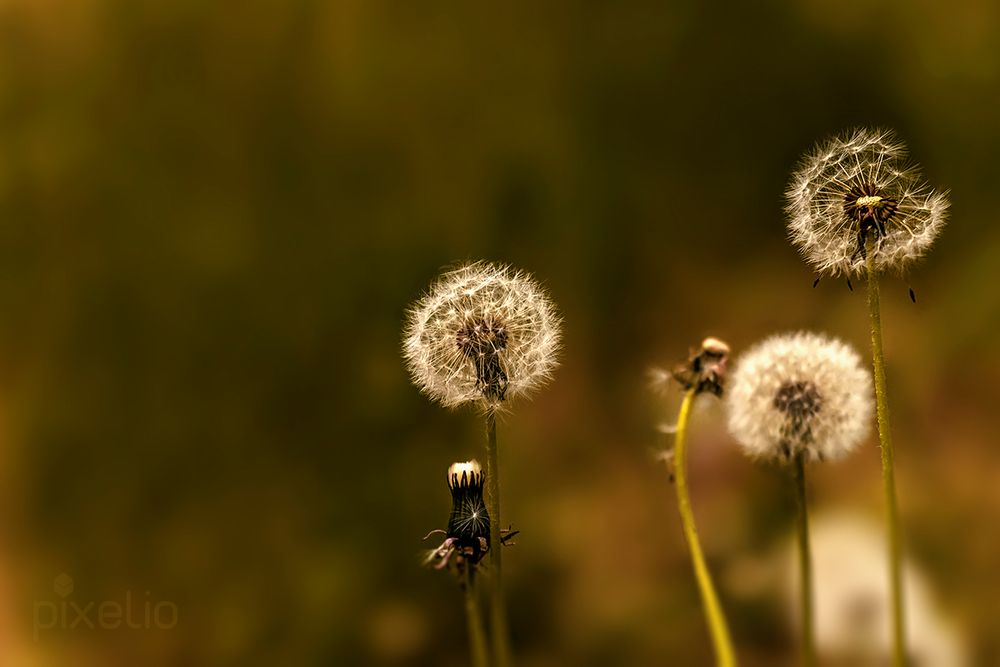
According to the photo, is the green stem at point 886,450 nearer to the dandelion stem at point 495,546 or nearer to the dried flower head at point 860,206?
the dried flower head at point 860,206

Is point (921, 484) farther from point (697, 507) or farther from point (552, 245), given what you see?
point (552, 245)

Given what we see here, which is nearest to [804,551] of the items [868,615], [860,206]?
[860,206]

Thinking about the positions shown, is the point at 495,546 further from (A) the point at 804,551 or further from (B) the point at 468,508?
(A) the point at 804,551

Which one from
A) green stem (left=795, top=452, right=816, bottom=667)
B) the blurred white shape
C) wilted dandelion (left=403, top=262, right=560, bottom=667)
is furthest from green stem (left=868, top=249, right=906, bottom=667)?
the blurred white shape

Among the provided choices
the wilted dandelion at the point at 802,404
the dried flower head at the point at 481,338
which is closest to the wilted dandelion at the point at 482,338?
the dried flower head at the point at 481,338

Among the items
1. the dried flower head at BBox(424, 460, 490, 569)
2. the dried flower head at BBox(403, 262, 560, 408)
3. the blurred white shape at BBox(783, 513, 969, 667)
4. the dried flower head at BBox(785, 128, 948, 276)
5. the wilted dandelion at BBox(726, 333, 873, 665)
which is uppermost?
the dried flower head at BBox(785, 128, 948, 276)

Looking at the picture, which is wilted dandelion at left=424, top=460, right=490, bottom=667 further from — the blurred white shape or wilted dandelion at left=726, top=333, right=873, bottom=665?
the blurred white shape
